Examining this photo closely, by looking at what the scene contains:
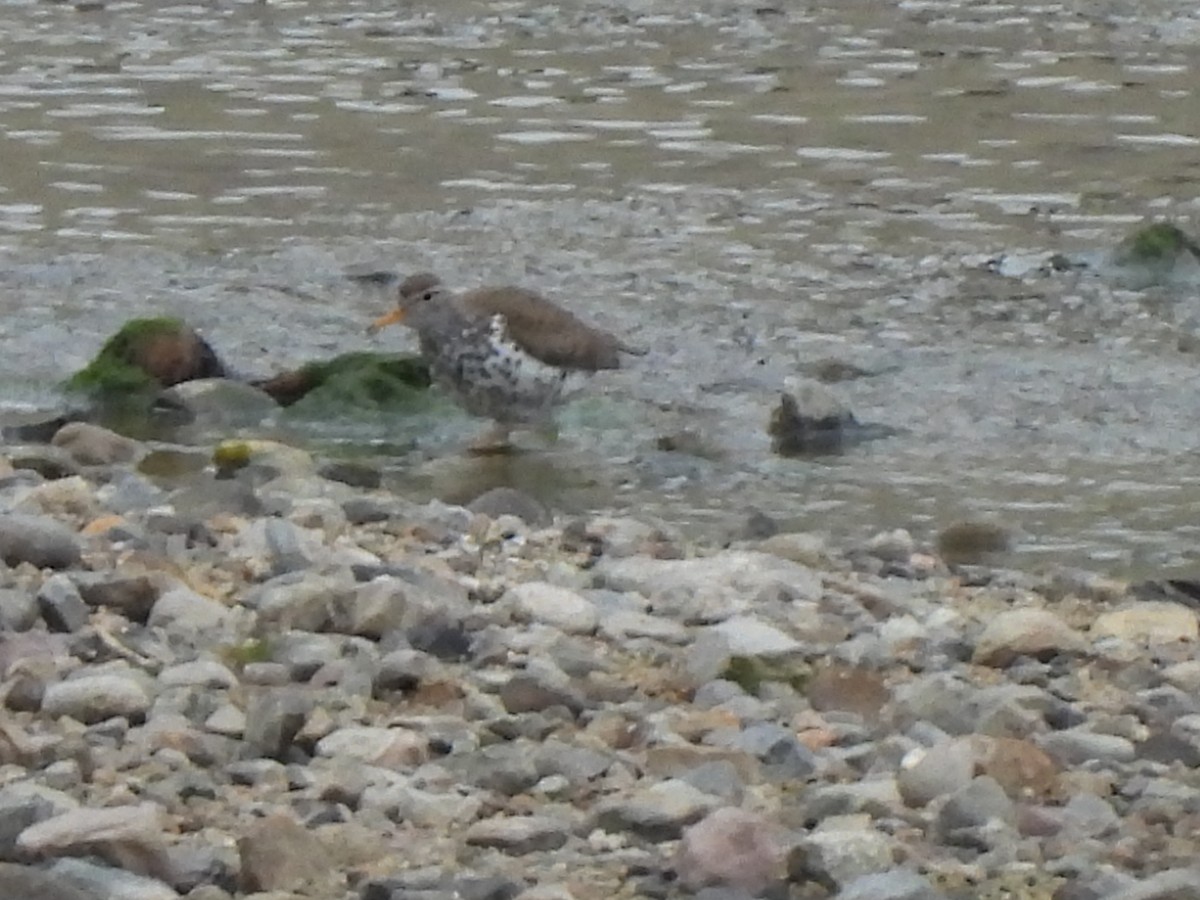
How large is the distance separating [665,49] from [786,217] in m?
5.94

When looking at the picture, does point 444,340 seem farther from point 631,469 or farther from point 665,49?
point 665,49

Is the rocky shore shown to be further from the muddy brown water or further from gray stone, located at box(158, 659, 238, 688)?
the muddy brown water

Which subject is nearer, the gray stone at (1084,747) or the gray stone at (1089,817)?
the gray stone at (1089,817)

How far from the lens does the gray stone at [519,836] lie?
15.5 feet

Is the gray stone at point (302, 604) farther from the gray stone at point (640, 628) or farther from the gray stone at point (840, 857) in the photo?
the gray stone at point (840, 857)

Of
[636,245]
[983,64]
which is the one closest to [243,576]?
[636,245]

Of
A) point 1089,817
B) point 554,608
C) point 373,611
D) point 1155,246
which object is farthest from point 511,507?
point 1155,246

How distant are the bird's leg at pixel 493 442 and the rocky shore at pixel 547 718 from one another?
7.61ft

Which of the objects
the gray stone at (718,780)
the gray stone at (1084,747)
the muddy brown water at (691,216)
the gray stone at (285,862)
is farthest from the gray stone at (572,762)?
the muddy brown water at (691,216)

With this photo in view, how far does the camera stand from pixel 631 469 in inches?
387

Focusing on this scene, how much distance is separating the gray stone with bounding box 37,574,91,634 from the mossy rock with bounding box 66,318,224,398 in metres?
4.52

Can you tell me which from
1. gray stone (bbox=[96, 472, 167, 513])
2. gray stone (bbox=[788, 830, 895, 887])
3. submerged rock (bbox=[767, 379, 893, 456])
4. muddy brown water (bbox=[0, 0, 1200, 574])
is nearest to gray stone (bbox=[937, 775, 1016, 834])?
gray stone (bbox=[788, 830, 895, 887])

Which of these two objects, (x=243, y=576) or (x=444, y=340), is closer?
(x=243, y=576)

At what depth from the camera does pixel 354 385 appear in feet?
34.9
